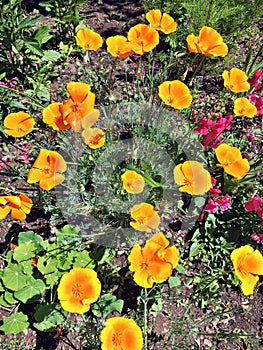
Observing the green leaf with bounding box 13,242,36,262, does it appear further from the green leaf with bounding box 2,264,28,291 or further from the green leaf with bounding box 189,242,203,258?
the green leaf with bounding box 189,242,203,258

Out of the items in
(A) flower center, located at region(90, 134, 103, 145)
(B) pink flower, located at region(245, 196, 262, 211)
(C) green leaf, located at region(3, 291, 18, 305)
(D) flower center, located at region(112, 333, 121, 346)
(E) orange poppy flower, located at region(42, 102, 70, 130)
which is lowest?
(D) flower center, located at region(112, 333, 121, 346)

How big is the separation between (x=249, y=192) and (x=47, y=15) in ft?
8.10

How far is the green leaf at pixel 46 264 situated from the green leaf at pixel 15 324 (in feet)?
0.85

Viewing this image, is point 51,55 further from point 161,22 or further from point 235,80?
point 235,80

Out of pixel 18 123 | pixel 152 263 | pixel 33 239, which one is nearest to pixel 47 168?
pixel 18 123

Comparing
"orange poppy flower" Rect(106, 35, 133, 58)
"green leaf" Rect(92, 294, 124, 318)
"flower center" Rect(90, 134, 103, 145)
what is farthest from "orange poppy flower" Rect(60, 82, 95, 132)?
"green leaf" Rect(92, 294, 124, 318)

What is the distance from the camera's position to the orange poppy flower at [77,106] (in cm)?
220

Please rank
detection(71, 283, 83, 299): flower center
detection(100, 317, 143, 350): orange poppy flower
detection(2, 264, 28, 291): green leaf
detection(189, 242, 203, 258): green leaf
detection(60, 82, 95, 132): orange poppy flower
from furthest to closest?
detection(189, 242, 203, 258): green leaf
detection(2, 264, 28, 291): green leaf
detection(60, 82, 95, 132): orange poppy flower
detection(71, 283, 83, 299): flower center
detection(100, 317, 143, 350): orange poppy flower

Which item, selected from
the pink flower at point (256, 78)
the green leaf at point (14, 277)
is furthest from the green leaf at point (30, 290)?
the pink flower at point (256, 78)

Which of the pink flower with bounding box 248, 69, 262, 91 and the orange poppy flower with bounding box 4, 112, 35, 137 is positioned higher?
the pink flower with bounding box 248, 69, 262, 91

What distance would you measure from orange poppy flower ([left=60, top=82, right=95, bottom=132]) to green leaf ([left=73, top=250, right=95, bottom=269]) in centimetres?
75

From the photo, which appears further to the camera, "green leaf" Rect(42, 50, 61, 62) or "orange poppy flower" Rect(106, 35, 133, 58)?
"green leaf" Rect(42, 50, 61, 62)

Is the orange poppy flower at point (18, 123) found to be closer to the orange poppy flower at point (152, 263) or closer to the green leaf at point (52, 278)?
the green leaf at point (52, 278)

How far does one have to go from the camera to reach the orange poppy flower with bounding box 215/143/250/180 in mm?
2295
